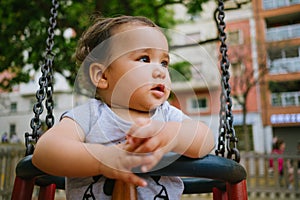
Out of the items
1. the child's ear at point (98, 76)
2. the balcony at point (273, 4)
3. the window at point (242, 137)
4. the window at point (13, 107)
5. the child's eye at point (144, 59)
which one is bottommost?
the window at point (242, 137)

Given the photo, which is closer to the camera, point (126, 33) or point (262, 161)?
point (126, 33)

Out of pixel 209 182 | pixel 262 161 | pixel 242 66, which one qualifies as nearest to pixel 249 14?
pixel 242 66

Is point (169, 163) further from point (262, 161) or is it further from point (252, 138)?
point (252, 138)

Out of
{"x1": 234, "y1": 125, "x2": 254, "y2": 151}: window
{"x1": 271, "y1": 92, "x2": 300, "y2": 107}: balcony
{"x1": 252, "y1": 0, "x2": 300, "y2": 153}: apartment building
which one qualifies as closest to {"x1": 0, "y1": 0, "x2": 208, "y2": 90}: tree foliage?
{"x1": 234, "y1": 125, "x2": 254, "y2": 151}: window

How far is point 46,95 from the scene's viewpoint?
0.98 m

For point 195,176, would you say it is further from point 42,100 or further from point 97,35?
→ point 42,100

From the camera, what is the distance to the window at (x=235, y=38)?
9138 mm

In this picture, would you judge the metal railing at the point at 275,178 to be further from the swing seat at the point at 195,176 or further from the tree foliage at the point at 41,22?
the swing seat at the point at 195,176

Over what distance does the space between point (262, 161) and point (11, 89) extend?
364 centimetres

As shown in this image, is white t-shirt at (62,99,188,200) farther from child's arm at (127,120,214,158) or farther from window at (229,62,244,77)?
window at (229,62,244,77)

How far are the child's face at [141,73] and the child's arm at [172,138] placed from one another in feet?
0.30

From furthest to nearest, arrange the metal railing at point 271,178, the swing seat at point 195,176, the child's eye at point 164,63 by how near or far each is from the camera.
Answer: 1. the metal railing at point 271,178
2. the child's eye at point 164,63
3. the swing seat at point 195,176

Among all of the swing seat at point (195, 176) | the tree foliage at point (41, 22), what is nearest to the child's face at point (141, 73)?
the swing seat at point (195, 176)

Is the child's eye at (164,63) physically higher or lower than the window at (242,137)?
higher
